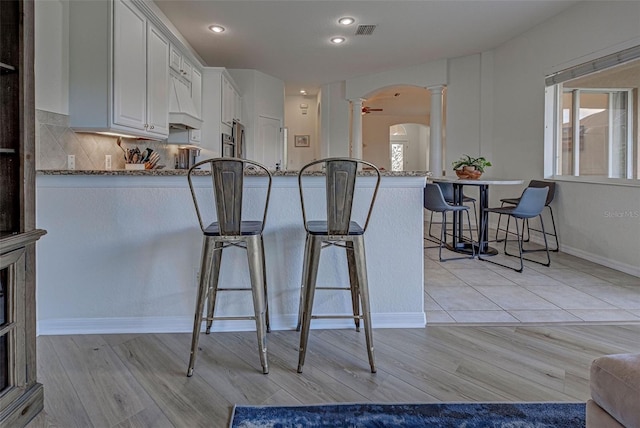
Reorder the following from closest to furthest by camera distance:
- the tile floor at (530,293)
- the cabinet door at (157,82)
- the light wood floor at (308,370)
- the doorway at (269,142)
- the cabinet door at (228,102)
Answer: the light wood floor at (308,370) < the tile floor at (530,293) < the cabinet door at (157,82) < the cabinet door at (228,102) < the doorway at (269,142)

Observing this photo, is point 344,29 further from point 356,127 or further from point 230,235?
point 230,235

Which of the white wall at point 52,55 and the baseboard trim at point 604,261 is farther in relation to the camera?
the baseboard trim at point 604,261

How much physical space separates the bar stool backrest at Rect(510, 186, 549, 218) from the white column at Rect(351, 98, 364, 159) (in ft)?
13.8

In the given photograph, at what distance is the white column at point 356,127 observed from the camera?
7.69 metres

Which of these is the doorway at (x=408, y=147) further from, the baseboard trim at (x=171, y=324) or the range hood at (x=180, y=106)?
the baseboard trim at (x=171, y=324)

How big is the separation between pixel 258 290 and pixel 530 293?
2.35m

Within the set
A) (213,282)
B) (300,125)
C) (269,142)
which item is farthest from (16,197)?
(300,125)

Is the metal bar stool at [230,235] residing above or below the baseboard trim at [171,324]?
above

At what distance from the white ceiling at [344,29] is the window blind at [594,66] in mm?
702

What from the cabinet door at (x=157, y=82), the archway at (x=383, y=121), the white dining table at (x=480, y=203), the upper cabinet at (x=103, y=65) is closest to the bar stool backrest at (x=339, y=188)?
the upper cabinet at (x=103, y=65)

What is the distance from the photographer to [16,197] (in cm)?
155

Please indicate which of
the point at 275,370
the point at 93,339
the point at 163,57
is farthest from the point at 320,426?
the point at 163,57

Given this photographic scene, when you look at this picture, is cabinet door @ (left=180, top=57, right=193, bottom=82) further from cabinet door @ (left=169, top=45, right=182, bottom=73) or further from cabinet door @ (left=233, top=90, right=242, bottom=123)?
cabinet door @ (left=233, top=90, right=242, bottom=123)

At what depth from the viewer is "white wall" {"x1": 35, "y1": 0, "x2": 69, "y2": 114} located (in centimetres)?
237
